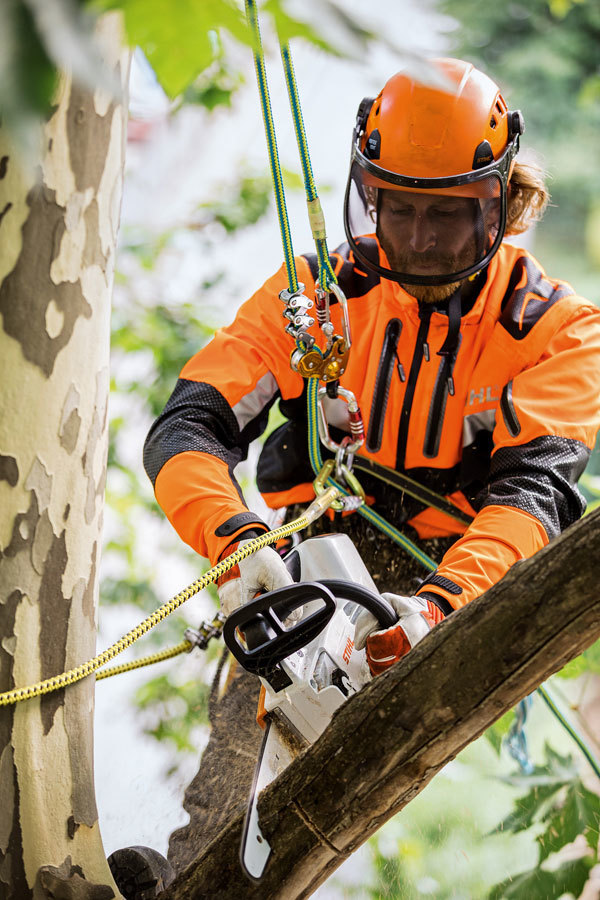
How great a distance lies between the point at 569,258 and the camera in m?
13.5

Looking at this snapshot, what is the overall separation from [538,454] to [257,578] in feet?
2.10

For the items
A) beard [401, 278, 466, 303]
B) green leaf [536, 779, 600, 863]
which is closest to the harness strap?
beard [401, 278, 466, 303]

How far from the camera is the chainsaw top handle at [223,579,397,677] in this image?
1.26 m

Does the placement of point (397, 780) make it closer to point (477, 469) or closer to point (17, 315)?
point (17, 315)

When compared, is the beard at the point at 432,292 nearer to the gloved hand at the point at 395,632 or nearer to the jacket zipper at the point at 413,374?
the jacket zipper at the point at 413,374

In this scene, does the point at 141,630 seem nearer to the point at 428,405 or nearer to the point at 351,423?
the point at 351,423

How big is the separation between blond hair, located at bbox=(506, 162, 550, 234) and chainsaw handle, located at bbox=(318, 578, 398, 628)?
3.60ft

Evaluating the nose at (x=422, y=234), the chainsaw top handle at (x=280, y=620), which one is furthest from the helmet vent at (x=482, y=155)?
the chainsaw top handle at (x=280, y=620)

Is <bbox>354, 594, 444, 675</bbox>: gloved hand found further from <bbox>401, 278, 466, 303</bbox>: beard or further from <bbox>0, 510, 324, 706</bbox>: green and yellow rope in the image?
<bbox>401, 278, 466, 303</bbox>: beard

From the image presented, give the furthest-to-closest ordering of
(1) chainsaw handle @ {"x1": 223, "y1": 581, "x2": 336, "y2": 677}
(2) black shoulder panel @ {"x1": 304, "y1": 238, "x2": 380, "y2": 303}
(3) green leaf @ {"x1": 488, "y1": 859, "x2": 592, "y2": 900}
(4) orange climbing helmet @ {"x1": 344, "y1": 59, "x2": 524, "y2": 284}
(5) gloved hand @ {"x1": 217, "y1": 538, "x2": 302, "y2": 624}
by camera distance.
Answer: (2) black shoulder panel @ {"x1": 304, "y1": 238, "x2": 380, "y2": 303} → (4) orange climbing helmet @ {"x1": 344, "y1": 59, "x2": 524, "y2": 284} → (3) green leaf @ {"x1": 488, "y1": 859, "x2": 592, "y2": 900} → (5) gloved hand @ {"x1": 217, "y1": 538, "x2": 302, "y2": 624} → (1) chainsaw handle @ {"x1": 223, "y1": 581, "x2": 336, "y2": 677}

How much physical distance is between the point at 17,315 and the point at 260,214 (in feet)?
10.1

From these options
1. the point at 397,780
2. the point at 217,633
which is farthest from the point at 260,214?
the point at 397,780

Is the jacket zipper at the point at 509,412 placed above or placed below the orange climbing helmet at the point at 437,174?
below

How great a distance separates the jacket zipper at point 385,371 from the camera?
75.5 inches
